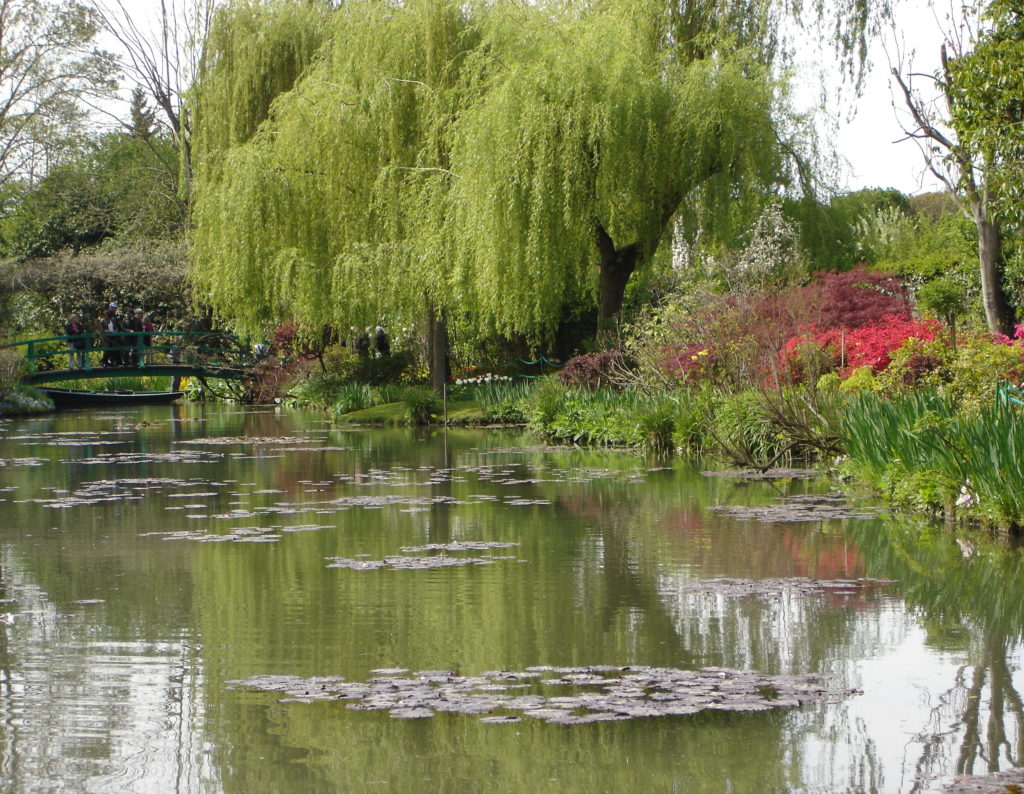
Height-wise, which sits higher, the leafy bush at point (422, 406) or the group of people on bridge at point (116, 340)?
the group of people on bridge at point (116, 340)

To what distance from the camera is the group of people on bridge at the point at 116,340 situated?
32344 mm

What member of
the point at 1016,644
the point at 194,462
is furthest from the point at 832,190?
the point at 1016,644

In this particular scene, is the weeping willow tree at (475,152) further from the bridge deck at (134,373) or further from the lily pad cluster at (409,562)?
the lily pad cluster at (409,562)

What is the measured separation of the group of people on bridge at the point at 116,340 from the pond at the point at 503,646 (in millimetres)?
21053

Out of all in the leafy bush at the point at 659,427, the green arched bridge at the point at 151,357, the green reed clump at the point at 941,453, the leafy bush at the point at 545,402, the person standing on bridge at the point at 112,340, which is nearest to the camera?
the green reed clump at the point at 941,453

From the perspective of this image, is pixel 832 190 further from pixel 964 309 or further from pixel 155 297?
pixel 155 297

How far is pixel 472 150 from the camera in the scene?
19969 mm

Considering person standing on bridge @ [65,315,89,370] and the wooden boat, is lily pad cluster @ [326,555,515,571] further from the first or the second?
the wooden boat

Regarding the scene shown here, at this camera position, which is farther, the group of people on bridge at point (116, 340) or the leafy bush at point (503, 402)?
the group of people on bridge at point (116, 340)

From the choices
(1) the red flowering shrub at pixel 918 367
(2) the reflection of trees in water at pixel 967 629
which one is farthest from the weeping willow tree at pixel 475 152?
(2) the reflection of trees in water at pixel 967 629

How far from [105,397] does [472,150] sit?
60.4 ft

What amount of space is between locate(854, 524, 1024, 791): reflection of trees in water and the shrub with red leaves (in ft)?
35.9

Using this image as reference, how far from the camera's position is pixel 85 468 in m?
15.7

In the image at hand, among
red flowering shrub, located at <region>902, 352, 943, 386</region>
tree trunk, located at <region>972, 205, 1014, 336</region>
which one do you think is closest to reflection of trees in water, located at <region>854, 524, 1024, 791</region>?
red flowering shrub, located at <region>902, 352, 943, 386</region>
